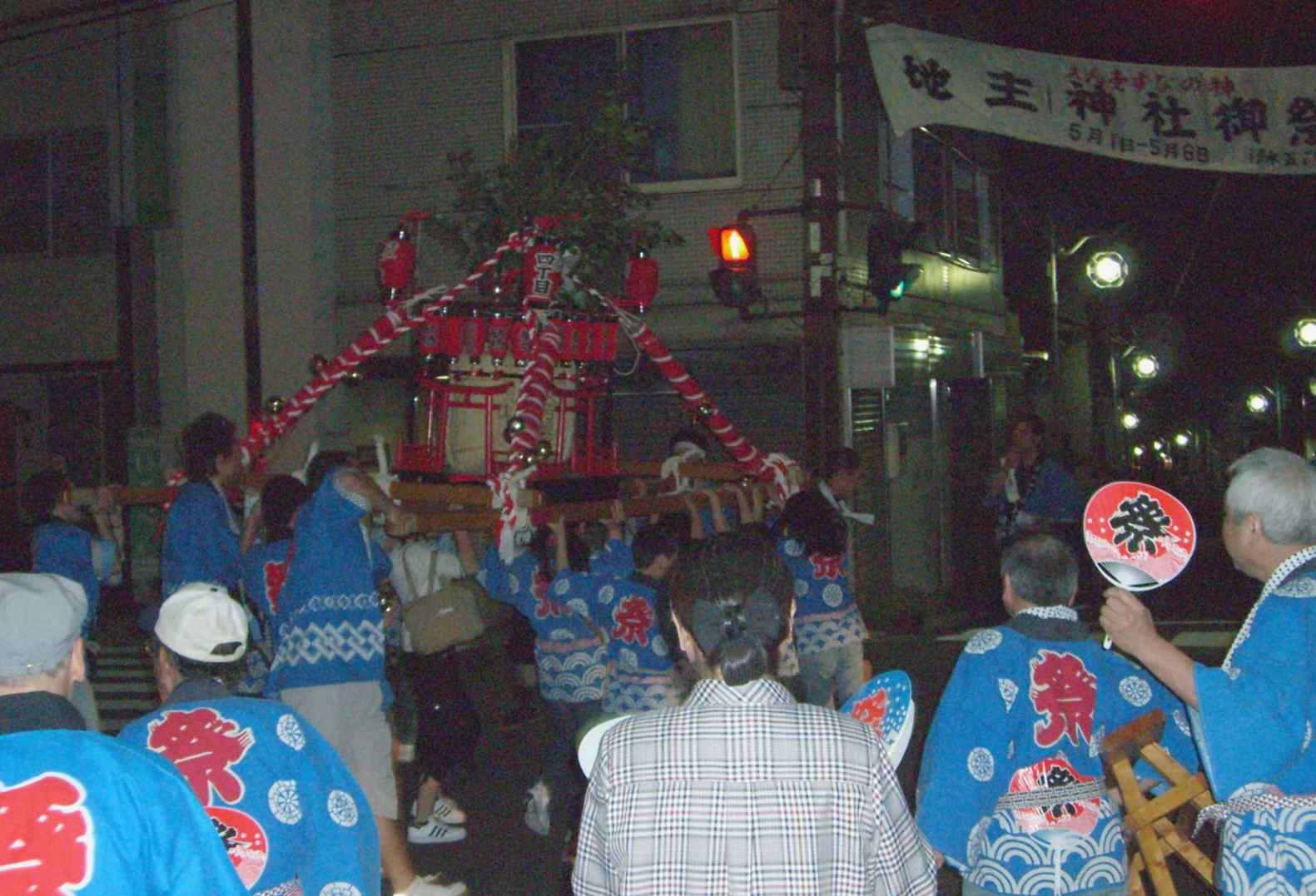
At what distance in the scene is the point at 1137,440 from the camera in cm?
3200

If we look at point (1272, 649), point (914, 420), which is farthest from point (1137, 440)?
point (1272, 649)

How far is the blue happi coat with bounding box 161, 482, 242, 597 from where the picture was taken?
6305 millimetres

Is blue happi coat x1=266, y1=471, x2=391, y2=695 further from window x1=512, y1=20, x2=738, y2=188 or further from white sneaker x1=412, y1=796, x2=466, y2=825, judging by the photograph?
window x1=512, y1=20, x2=738, y2=188

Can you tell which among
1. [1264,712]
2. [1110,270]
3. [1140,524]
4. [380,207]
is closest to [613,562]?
→ [1140,524]

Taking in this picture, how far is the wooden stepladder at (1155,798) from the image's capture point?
382cm

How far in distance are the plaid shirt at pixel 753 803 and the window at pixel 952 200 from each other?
13668 mm

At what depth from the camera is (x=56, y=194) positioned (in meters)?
16.7

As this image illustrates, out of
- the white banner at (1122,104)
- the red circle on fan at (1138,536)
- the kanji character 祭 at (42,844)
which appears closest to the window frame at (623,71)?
the white banner at (1122,104)

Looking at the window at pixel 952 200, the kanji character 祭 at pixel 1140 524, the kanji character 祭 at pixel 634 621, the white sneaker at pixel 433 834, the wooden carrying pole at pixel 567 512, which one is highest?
the window at pixel 952 200

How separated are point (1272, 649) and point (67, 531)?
245 inches

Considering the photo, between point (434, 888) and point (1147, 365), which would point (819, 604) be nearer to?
point (434, 888)

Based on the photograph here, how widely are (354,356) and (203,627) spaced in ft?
14.0

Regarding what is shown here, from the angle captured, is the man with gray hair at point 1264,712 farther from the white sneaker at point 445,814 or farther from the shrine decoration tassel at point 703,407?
the shrine decoration tassel at point 703,407

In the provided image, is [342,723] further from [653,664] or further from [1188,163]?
[1188,163]
